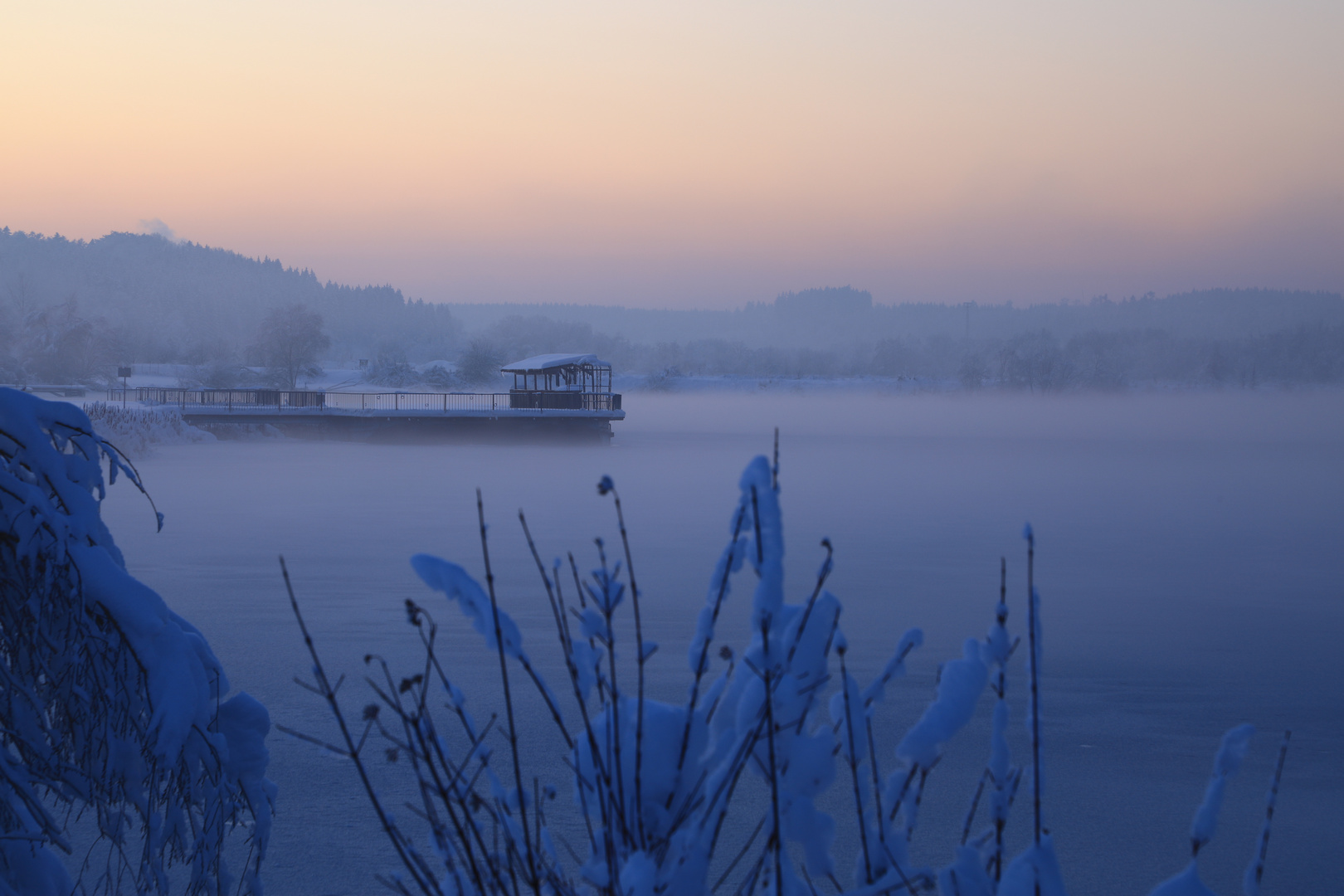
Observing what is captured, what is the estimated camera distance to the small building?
4393cm

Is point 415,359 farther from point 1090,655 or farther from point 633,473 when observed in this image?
point 1090,655

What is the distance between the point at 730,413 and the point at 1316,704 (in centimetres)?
6647

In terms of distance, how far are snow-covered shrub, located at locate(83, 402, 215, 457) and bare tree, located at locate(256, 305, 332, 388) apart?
155 ft

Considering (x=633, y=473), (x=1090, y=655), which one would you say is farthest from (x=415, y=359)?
(x=1090, y=655)

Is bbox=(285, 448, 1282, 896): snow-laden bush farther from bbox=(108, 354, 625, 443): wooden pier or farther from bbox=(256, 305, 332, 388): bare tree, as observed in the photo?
bbox=(256, 305, 332, 388): bare tree

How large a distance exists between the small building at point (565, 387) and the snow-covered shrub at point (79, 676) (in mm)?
39856

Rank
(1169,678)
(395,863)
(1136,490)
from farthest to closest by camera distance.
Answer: (1136,490) < (1169,678) < (395,863)

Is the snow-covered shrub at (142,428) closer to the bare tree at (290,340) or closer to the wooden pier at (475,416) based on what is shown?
the wooden pier at (475,416)

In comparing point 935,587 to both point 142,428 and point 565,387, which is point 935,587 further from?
point 565,387

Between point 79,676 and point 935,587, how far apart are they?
10637mm

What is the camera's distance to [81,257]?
172 metres

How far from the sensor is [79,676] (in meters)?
2.92

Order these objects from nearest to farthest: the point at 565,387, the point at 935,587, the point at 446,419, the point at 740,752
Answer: the point at 740,752 < the point at 935,587 < the point at 446,419 < the point at 565,387

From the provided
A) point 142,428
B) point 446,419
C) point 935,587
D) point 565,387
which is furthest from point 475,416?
point 935,587
